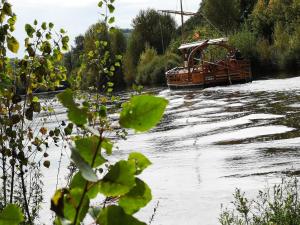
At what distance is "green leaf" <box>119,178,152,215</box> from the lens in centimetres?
59

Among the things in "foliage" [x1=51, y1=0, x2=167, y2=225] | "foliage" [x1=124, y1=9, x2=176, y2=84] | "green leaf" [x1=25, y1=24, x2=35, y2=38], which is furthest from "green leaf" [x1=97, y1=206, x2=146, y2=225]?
"foliage" [x1=124, y1=9, x2=176, y2=84]

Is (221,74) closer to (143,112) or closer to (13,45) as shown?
(13,45)

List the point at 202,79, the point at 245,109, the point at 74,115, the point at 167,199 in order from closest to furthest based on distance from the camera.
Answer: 1. the point at 74,115
2. the point at 167,199
3. the point at 245,109
4. the point at 202,79

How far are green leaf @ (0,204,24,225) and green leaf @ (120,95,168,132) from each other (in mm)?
179

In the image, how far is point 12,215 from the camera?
0.61 meters

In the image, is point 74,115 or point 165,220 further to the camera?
point 165,220

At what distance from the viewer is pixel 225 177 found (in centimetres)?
866

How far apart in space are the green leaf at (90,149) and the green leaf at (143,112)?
1.6 inches

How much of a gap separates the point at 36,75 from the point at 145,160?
8.76 feet

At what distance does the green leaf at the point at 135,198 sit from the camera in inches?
23.4

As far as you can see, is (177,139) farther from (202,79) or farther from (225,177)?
(202,79)

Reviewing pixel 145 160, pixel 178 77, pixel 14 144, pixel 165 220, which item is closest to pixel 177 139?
pixel 165 220

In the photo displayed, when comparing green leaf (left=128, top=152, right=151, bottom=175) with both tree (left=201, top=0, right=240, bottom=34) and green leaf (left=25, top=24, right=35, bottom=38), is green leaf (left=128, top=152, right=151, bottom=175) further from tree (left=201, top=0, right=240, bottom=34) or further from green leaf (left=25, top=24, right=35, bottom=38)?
tree (left=201, top=0, right=240, bottom=34)

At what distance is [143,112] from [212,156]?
33.7ft
